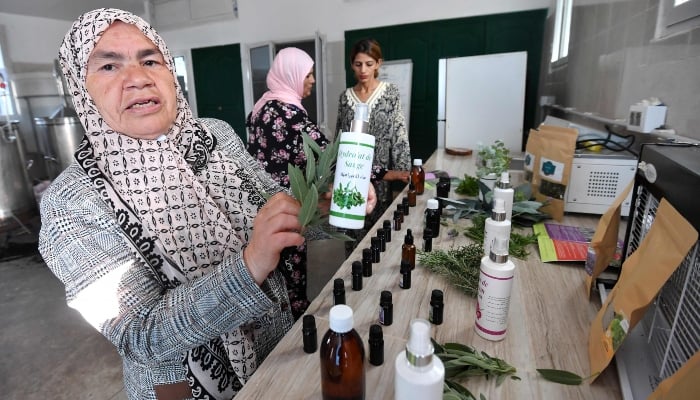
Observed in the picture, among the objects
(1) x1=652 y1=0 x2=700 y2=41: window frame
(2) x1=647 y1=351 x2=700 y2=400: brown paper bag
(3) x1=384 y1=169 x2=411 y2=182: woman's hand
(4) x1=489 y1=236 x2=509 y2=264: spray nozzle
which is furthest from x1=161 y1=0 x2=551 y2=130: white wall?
(2) x1=647 y1=351 x2=700 y2=400: brown paper bag

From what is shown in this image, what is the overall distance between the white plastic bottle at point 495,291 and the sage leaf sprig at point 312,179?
0.26m

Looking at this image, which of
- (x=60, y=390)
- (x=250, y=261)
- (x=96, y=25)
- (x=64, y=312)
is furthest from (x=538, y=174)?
(x=64, y=312)

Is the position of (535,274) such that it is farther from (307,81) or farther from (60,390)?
(60,390)

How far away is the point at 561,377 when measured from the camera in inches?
23.0

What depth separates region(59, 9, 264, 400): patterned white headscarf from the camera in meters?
0.78

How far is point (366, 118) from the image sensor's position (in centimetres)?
59

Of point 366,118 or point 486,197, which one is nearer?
point 366,118

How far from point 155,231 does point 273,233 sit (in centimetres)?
33

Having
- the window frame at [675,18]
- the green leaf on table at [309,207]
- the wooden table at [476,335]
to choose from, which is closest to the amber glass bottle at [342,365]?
the wooden table at [476,335]

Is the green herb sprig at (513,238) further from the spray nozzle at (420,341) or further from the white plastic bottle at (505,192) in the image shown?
the spray nozzle at (420,341)

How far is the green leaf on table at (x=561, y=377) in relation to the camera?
579 millimetres

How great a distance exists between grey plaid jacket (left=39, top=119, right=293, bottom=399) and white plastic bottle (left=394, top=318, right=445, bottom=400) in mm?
355

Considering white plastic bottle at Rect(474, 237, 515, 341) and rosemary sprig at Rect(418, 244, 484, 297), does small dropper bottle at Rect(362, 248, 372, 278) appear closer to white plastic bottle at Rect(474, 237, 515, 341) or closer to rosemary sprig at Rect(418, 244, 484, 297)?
rosemary sprig at Rect(418, 244, 484, 297)

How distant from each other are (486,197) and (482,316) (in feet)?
2.34
